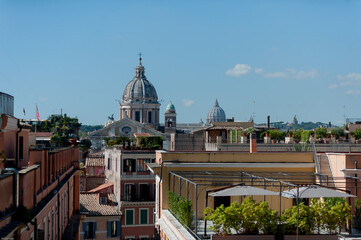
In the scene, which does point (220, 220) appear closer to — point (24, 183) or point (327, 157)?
point (24, 183)

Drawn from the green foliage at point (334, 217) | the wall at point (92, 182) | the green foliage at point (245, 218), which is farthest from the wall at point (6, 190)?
the wall at point (92, 182)

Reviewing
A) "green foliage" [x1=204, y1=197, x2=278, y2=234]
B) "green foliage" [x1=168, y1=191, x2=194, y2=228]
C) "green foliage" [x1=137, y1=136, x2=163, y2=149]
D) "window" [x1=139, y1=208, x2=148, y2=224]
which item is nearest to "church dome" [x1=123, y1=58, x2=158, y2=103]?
"green foliage" [x1=137, y1=136, x2=163, y2=149]

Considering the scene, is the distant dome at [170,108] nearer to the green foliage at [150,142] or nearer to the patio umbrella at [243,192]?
the green foliage at [150,142]

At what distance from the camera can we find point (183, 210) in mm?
18125

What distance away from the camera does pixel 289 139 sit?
1613 inches

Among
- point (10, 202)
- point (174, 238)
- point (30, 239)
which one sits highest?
point (10, 202)

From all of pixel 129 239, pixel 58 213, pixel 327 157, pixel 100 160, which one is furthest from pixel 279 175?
pixel 100 160

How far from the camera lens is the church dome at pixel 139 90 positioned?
14212 cm

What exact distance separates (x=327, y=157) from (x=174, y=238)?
691 centimetres

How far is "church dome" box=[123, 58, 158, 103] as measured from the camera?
5595 inches

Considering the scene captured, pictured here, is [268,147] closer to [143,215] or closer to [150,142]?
[143,215]

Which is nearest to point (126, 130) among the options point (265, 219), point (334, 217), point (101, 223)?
point (101, 223)

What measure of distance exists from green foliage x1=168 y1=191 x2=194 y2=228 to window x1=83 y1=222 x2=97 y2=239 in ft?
45.1

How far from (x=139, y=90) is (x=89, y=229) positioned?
363ft
